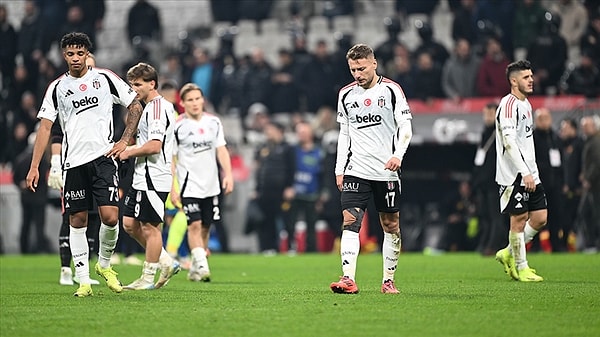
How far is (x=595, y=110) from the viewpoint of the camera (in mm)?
21781

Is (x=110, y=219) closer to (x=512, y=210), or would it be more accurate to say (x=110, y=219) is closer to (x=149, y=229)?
(x=149, y=229)

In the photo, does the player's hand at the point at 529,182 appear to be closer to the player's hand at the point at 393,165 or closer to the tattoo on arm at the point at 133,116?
the player's hand at the point at 393,165

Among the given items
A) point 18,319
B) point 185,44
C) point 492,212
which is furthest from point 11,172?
point 18,319

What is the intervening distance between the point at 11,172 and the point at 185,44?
16.8 feet

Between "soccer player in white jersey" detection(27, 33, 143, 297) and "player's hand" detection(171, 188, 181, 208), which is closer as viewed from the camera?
"soccer player in white jersey" detection(27, 33, 143, 297)

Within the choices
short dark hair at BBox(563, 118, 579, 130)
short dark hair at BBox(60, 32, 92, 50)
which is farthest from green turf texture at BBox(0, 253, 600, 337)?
short dark hair at BBox(563, 118, 579, 130)

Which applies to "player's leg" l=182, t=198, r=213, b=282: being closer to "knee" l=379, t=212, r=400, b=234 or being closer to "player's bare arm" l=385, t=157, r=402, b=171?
"knee" l=379, t=212, r=400, b=234

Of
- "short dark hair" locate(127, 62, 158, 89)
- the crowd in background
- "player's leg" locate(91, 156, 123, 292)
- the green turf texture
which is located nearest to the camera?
the green turf texture

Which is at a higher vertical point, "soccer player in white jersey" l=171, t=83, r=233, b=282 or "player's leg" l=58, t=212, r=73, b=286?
"soccer player in white jersey" l=171, t=83, r=233, b=282

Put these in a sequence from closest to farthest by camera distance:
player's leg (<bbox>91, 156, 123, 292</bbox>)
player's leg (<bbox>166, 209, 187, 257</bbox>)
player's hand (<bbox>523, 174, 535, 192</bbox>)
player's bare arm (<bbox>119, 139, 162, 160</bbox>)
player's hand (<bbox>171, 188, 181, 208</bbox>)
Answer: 1. player's leg (<bbox>91, 156, 123, 292</bbox>)
2. player's bare arm (<bbox>119, 139, 162, 160</bbox>)
3. player's hand (<bbox>523, 174, 535, 192</bbox>)
4. player's hand (<bbox>171, 188, 181, 208</bbox>)
5. player's leg (<bbox>166, 209, 187, 257</bbox>)

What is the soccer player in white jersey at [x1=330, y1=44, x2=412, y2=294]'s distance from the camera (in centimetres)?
1106

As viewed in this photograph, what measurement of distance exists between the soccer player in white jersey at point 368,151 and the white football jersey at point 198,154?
130 inches

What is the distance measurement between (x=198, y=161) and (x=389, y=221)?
3.80 metres

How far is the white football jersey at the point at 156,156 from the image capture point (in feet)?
39.1
